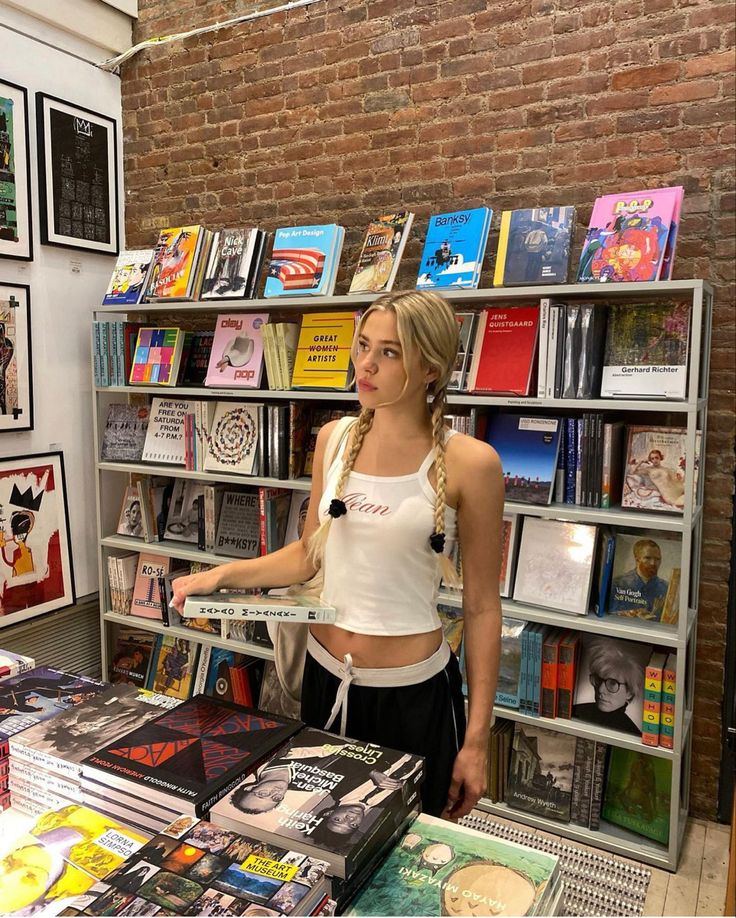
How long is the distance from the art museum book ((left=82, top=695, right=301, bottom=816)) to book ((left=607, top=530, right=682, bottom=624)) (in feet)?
5.30

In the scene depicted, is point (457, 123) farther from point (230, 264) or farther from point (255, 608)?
point (255, 608)

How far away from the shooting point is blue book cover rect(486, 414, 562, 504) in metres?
2.53

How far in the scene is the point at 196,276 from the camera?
3.18m

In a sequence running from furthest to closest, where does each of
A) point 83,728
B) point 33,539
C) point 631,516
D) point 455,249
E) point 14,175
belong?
point 33,539 < point 14,175 < point 455,249 < point 631,516 < point 83,728

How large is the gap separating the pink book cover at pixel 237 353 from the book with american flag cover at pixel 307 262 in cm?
20

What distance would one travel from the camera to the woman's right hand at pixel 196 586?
55.2 inches

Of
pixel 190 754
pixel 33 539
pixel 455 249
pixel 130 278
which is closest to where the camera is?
pixel 190 754

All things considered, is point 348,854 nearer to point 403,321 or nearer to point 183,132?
point 403,321

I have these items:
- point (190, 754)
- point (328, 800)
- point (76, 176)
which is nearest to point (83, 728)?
point (190, 754)

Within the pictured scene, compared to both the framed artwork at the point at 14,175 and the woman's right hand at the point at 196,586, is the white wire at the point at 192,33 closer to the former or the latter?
the framed artwork at the point at 14,175

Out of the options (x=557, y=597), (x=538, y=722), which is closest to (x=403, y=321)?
(x=557, y=597)

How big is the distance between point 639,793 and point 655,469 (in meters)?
1.17

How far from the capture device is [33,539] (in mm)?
3225

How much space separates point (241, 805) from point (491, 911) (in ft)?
Answer: 1.21
